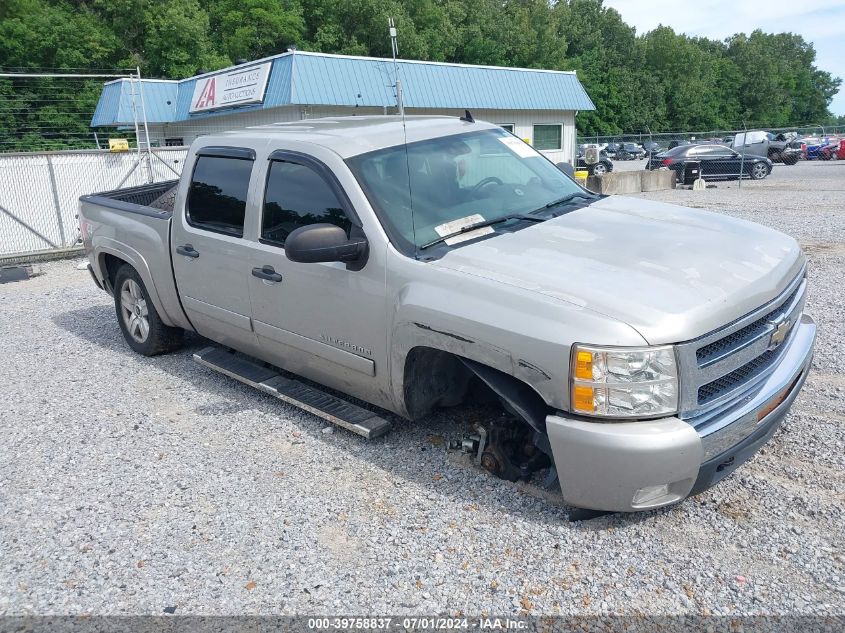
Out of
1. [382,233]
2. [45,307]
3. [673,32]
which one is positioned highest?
[673,32]

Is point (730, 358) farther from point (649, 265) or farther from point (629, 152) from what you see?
point (629, 152)

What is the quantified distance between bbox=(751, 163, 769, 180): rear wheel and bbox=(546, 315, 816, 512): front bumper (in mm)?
25733

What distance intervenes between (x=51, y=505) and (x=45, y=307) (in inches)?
225

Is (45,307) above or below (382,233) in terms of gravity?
below

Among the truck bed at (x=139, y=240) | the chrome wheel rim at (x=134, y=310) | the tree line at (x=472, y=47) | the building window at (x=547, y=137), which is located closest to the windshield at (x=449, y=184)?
the truck bed at (x=139, y=240)

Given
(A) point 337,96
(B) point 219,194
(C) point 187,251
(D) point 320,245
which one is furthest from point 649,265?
(A) point 337,96

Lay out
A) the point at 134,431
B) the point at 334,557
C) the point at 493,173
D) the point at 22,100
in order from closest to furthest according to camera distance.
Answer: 1. the point at 334,557
2. the point at 493,173
3. the point at 134,431
4. the point at 22,100

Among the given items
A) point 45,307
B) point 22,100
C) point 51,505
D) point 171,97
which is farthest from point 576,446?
point 171,97

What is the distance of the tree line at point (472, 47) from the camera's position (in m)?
37.3

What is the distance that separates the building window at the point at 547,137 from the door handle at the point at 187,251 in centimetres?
2513

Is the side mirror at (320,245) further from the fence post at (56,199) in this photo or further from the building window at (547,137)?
the building window at (547,137)

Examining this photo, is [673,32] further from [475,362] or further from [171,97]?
[475,362]

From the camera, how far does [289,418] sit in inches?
189

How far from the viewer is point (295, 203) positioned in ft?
14.4
